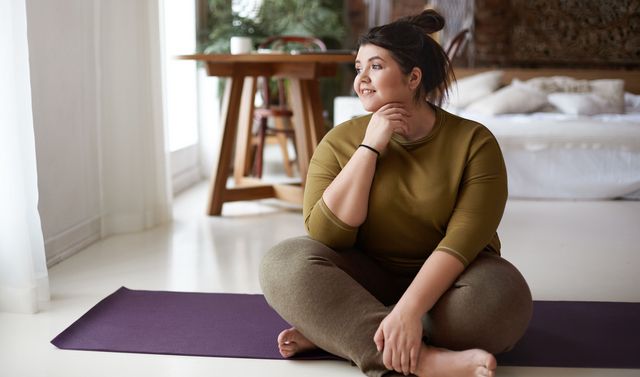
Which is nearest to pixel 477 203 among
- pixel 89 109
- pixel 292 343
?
pixel 292 343

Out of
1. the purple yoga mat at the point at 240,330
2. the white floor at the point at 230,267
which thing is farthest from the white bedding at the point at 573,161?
the purple yoga mat at the point at 240,330

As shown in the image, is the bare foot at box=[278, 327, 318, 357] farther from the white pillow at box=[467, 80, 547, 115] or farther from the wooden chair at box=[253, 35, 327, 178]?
the white pillow at box=[467, 80, 547, 115]

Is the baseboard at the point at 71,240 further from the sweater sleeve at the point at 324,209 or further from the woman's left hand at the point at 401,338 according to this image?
the woman's left hand at the point at 401,338

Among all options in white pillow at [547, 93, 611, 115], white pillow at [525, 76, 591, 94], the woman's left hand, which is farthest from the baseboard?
white pillow at [525, 76, 591, 94]

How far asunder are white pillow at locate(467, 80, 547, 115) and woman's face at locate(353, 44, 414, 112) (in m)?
3.14

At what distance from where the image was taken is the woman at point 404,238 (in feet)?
5.69

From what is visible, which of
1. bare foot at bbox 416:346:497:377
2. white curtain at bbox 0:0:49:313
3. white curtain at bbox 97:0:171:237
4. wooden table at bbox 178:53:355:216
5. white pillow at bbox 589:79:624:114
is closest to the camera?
bare foot at bbox 416:346:497:377

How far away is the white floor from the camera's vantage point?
187 cm

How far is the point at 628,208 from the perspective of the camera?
13.3 feet

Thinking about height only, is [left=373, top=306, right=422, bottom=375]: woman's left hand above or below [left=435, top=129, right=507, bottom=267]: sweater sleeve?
below

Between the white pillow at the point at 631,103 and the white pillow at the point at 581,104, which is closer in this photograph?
the white pillow at the point at 581,104

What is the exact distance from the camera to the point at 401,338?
166cm

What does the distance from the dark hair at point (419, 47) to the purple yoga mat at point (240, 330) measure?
70cm

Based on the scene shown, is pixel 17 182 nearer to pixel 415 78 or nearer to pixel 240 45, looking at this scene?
pixel 415 78
